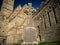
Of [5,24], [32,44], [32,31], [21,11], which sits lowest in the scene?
[32,44]

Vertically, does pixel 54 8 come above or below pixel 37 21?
above

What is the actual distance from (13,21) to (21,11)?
2908 millimetres

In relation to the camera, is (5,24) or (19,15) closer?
(5,24)

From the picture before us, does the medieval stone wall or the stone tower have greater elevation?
the stone tower

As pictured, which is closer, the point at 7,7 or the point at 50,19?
the point at 50,19

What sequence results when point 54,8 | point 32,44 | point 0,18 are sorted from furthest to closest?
point 0,18
point 54,8
point 32,44

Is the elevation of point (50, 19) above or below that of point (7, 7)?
below

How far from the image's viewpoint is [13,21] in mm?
17406

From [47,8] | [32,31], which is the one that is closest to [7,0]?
[47,8]

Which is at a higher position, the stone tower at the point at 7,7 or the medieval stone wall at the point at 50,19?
the stone tower at the point at 7,7

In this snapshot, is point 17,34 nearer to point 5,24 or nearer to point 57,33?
point 5,24

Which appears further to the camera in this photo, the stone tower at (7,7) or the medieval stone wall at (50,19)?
the stone tower at (7,7)

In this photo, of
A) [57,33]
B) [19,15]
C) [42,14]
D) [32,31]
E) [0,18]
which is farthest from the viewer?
[19,15]

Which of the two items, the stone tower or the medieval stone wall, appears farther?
the stone tower
